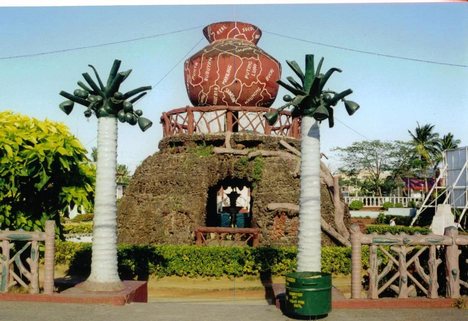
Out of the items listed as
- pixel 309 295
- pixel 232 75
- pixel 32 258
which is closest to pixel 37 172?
pixel 32 258

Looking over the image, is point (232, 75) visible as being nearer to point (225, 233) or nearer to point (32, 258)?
point (225, 233)

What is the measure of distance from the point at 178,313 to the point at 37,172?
499cm

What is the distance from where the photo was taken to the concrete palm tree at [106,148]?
403 inches

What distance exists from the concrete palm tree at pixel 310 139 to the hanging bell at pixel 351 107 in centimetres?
3

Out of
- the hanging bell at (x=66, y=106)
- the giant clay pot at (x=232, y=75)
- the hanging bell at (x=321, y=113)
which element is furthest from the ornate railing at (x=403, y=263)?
the giant clay pot at (x=232, y=75)

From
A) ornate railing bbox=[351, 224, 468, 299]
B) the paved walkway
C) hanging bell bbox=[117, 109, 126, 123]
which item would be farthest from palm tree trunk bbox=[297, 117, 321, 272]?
hanging bell bbox=[117, 109, 126, 123]

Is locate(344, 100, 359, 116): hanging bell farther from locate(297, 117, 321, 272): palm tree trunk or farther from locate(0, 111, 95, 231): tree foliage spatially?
locate(0, 111, 95, 231): tree foliage

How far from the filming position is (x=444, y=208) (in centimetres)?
2417

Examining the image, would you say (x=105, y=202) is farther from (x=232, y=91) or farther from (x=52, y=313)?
(x=232, y=91)

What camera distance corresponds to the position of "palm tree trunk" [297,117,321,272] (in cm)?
966

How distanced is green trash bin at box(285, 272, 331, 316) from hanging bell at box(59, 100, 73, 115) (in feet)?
19.4

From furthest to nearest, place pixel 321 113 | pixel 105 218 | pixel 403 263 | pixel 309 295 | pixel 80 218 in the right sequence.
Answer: pixel 80 218 → pixel 105 218 → pixel 403 263 → pixel 321 113 → pixel 309 295

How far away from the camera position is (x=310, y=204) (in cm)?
980

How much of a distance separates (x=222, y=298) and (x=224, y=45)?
11.2 meters
